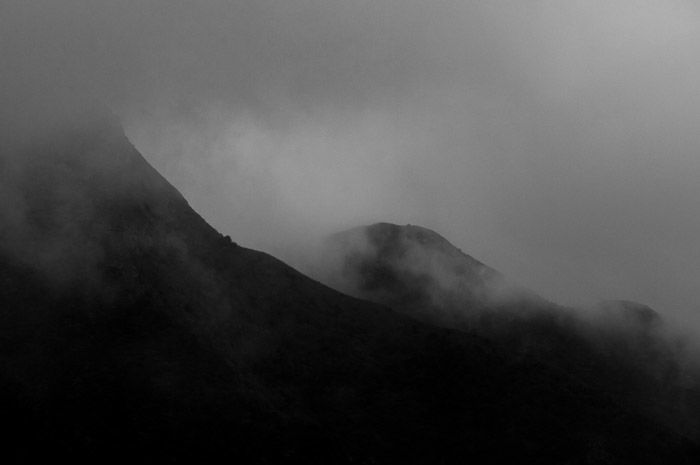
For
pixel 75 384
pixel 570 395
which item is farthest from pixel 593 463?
pixel 75 384

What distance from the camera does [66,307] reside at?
106 meters

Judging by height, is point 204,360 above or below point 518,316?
below

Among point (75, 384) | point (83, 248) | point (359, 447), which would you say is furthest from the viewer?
point (83, 248)

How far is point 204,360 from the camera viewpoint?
10538 cm

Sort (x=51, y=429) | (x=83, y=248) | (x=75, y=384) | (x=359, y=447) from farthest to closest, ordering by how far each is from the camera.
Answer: (x=83, y=248), (x=359, y=447), (x=75, y=384), (x=51, y=429)

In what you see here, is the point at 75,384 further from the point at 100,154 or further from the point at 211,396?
the point at 100,154

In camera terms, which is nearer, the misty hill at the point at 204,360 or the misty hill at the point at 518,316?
the misty hill at the point at 204,360

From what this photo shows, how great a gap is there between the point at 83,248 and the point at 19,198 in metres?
11.8

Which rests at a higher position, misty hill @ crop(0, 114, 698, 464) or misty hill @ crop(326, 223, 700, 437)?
misty hill @ crop(326, 223, 700, 437)

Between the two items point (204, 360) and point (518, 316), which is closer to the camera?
→ point (204, 360)

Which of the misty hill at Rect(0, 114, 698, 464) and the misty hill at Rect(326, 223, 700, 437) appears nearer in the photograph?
the misty hill at Rect(0, 114, 698, 464)

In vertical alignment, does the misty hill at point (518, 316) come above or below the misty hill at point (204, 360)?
above

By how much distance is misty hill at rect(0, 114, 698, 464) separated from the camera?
93.6m

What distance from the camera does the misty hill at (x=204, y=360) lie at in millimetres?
93625
